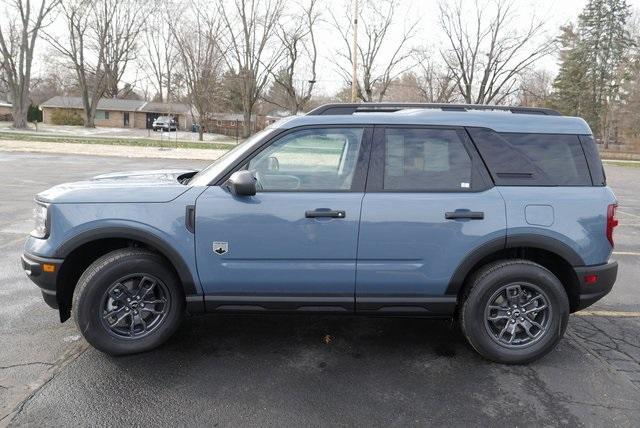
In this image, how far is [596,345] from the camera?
390 cm

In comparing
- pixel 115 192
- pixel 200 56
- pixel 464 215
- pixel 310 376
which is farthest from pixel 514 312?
pixel 200 56

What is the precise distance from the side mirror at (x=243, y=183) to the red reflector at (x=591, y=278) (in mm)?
2543

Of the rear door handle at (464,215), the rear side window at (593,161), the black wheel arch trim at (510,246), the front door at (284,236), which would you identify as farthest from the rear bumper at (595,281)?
the front door at (284,236)

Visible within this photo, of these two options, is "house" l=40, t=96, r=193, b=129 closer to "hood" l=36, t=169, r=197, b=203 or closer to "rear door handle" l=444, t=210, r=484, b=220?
"hood" l=36, t=169, r=197, b=203

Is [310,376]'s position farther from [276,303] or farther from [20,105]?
[20,105]

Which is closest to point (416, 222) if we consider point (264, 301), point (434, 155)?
point (434, 155)

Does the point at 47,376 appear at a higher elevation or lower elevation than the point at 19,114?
lower

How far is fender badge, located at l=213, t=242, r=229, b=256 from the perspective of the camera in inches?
130

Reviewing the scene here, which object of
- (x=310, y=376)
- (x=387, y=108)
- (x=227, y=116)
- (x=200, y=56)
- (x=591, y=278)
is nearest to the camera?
(x=310, y=376)

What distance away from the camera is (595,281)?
351cm

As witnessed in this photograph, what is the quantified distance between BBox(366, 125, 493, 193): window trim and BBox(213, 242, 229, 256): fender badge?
1.09 meters

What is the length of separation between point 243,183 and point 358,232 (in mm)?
877

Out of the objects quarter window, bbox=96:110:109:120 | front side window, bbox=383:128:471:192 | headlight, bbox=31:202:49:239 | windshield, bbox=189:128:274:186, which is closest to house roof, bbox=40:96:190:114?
quarter window, bbox=96:110:109:120

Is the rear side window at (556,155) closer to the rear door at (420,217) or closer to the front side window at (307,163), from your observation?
the rear door at (420,217)
